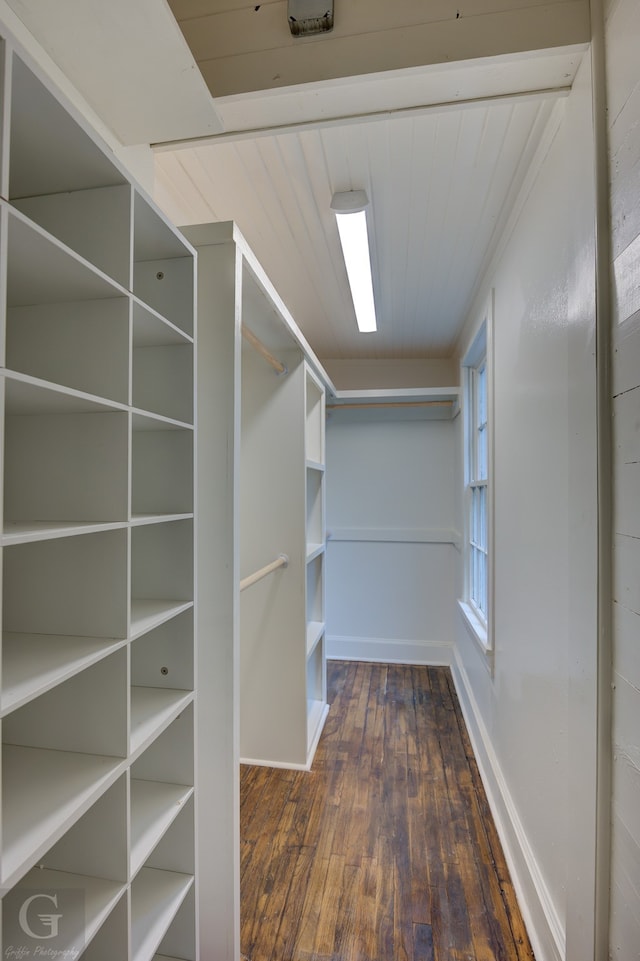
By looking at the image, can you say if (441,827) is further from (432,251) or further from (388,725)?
(432,251)

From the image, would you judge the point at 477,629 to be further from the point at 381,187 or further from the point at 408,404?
the point at 381,187

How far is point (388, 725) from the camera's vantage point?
8.77 ft

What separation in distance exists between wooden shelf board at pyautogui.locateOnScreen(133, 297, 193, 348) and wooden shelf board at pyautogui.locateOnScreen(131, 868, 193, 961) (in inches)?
48.8

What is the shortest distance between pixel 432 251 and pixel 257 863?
104 inches

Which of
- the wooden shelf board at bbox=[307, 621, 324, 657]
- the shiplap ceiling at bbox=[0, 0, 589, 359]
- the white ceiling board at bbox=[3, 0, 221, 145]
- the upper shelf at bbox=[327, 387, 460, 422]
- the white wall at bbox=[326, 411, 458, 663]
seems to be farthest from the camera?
the white wall at bbox=[326, 411, 458, 663]

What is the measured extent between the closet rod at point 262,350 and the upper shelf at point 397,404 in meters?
1.23

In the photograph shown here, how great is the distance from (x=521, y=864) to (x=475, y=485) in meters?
1.81

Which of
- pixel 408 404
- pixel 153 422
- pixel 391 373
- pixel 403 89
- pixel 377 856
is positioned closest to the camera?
pixel 153 422

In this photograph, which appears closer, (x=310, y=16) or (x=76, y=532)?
(x=76, y=532)

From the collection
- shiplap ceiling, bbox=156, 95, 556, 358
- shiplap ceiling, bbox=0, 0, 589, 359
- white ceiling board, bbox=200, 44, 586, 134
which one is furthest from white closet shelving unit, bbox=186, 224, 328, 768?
white ceiling board, bbox=200, 44, 586, 134

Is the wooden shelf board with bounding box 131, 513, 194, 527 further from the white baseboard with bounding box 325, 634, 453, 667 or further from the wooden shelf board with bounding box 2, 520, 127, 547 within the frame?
the white baseboard with bounding box 325, 634, 453, 667

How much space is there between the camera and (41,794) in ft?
2.28

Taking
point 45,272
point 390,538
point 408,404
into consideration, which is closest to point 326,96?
point 45,272

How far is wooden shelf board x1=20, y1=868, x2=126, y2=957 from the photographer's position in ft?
2.33
